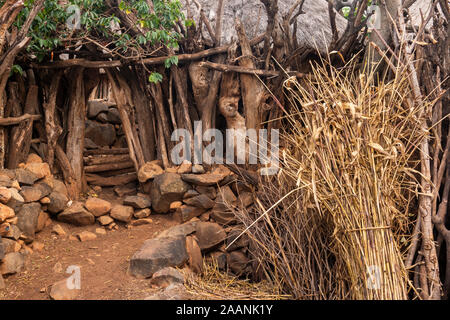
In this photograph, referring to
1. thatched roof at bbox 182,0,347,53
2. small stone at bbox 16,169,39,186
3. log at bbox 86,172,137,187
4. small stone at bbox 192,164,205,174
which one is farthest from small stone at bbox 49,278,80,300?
thatched roof at bbox 182,0,347,53

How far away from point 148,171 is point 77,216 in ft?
2.42

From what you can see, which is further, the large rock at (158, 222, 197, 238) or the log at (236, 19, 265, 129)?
the log at (236, 19, 265, 129)

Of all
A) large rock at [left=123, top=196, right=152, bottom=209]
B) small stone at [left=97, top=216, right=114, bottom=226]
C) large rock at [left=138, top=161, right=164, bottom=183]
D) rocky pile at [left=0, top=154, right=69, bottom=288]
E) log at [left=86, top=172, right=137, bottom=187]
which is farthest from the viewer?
log at [left=86, top=172, right=137, bottom=187]

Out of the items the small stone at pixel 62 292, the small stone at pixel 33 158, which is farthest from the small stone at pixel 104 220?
the small stone at pixel 62 292

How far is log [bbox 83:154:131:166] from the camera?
4227mm

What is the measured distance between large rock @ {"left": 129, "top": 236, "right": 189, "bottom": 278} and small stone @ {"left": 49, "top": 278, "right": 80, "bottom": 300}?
14.9 inches

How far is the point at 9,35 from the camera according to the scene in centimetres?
310

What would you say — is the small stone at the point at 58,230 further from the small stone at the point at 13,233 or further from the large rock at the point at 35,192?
the small stone at the point at 13,233

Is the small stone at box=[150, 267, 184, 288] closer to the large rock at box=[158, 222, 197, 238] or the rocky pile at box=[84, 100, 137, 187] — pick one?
the large rock at box=[158, 222, 197, 238]

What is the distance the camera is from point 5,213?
2752 millimetres

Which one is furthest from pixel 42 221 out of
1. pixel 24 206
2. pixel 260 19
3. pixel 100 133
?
pixel 260 19

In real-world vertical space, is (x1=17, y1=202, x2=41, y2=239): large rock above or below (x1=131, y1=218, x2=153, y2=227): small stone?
above

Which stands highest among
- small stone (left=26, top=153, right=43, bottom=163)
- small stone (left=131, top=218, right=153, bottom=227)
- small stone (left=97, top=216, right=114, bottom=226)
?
small stone (left=26, top=153, right=43, bottom=163)

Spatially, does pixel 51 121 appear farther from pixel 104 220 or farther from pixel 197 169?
pixel 197 169
